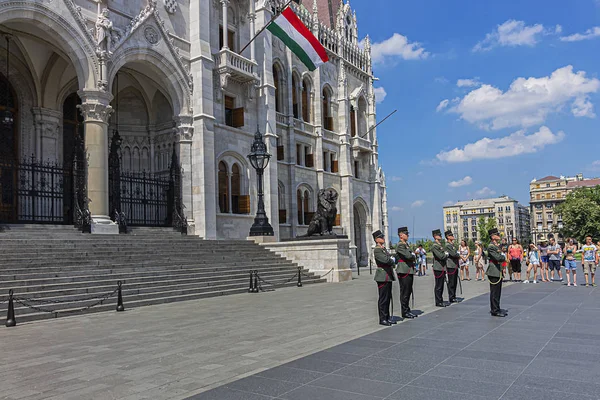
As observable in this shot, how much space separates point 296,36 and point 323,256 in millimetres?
12437

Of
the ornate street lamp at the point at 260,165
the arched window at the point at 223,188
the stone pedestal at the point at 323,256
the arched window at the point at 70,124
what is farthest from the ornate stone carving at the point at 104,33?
the stone pedestal at the point at 323,256

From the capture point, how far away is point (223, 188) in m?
26.4

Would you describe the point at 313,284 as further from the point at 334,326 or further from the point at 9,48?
the point at 9,48

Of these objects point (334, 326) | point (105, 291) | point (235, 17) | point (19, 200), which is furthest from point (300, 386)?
point (235, 17)

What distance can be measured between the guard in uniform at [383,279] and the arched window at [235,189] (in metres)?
18.0

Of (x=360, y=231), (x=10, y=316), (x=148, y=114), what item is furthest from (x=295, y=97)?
(x=10, y=316)

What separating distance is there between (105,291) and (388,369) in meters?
9.47

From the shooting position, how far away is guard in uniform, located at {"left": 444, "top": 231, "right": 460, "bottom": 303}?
12781 millimetres

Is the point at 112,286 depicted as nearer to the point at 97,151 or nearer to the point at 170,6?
the point at 97,151

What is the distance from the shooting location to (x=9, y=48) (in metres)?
21.7

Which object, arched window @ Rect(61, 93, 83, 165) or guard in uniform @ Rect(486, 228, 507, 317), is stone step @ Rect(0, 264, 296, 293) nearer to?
guard in uniform @ Rect(486, 228, 507, 317)

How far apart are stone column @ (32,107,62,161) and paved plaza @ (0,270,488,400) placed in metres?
13.5

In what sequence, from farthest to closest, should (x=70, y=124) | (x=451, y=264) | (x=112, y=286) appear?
(x=70, y=124)
(x=112, y=286)
(x=451, y=264)

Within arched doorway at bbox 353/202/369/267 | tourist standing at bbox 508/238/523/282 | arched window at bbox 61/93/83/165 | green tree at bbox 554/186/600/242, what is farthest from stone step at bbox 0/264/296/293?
green tree at bbox 554/186/600/242
